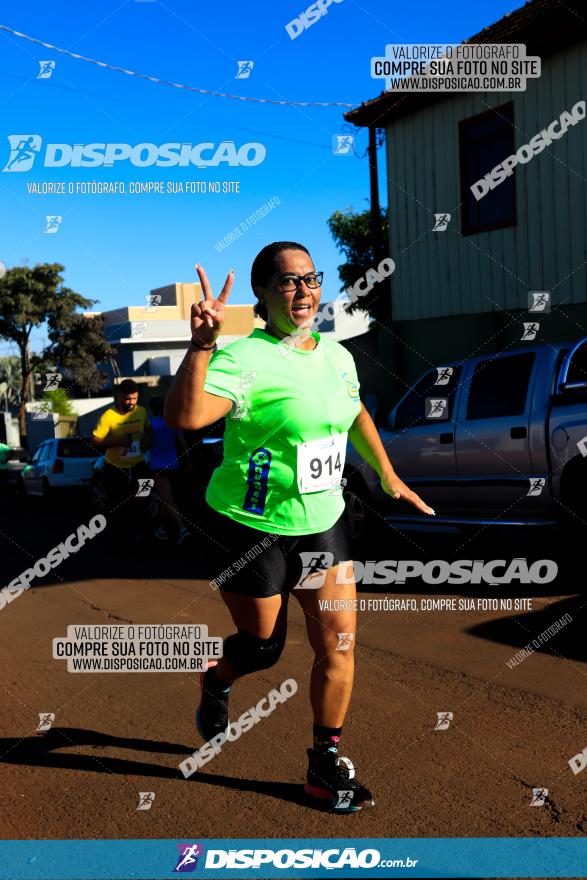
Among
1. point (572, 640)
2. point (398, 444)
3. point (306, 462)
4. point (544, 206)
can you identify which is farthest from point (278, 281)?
point (544, 206)

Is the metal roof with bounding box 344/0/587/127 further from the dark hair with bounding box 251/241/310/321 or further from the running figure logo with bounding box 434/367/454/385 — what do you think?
the dark hair with bounding box 251/241/310/321

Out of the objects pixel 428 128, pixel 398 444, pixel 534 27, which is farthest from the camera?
pixel 428 128

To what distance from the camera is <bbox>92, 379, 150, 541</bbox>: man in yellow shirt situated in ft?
32.8

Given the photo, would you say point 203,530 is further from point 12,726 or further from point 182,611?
point 182,611

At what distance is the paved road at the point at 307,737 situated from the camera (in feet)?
11.7

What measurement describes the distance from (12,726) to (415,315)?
12.7 m

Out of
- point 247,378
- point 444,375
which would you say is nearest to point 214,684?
point 247,378

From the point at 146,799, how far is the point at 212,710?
0.50 metres

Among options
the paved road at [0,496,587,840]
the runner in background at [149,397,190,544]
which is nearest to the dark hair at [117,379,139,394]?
the runner in background at [149,397,190,544]

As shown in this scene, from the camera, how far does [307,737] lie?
4496mm

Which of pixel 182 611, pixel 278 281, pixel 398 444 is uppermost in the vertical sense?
pixel 278 281

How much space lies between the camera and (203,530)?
13.0 ft

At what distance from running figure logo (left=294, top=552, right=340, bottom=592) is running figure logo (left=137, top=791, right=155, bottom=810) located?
3.56 ft

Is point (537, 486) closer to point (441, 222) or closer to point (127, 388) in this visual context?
point (127, 388)
